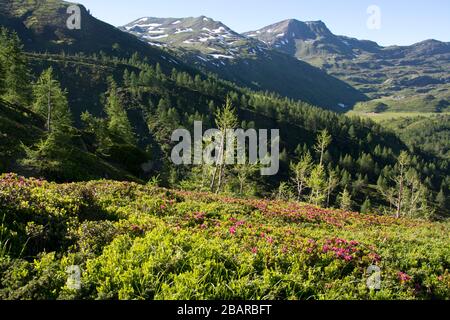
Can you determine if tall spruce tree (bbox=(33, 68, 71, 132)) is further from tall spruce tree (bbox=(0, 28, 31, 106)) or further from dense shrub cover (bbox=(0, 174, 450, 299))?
dense shrub cover (bbox=(0, 174, 450, 299))

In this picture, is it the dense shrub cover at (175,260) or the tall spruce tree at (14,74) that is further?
the tall spruce tree at (14,74)

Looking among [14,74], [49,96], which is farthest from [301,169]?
[14,74]

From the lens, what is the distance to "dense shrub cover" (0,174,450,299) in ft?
24.1

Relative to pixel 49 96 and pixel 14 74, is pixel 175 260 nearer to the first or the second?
pixel 49 96

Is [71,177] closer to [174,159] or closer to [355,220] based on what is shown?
[355,220]

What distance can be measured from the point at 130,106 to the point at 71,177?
148 m

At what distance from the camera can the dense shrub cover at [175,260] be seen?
24.1ft

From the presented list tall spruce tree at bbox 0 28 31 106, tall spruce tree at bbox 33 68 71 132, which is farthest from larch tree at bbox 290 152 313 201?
tall spruce tree at bbox 0 28 31 106

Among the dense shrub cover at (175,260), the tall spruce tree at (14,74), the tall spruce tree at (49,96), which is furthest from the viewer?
the tall spruce tree at (14,74)

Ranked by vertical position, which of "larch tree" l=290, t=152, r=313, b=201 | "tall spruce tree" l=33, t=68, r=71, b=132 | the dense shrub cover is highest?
"tall spruce tree" l=33, t=68, r=71, b=132

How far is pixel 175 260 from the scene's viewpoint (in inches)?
324

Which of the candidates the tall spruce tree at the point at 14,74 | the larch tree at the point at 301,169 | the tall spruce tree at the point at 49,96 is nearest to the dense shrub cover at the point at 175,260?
the tall spruce tree at the point at 49,96

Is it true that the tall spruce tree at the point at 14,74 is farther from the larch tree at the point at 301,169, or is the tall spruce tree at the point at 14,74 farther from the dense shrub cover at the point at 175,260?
the dense shrub cover at the point at 175,260
